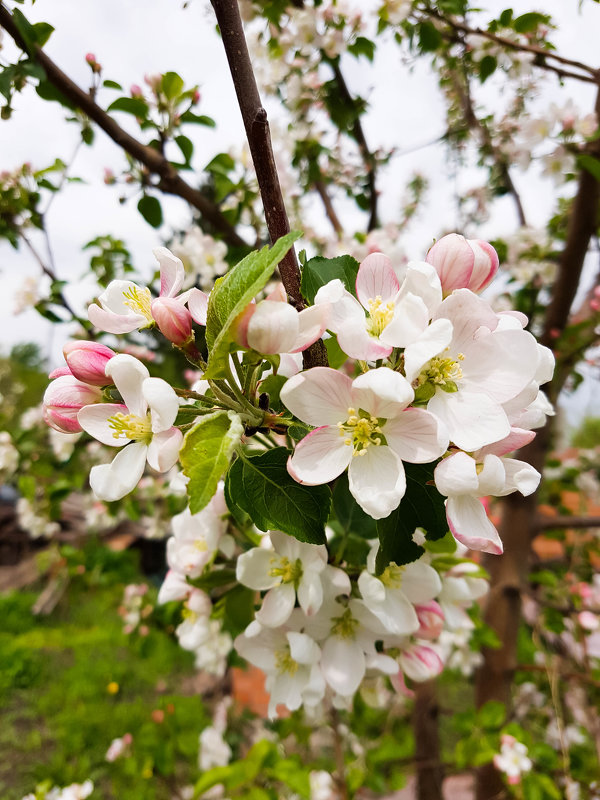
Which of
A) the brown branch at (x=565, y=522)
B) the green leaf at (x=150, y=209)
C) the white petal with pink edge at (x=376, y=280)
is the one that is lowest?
the brown branch at (x=565, y=522)

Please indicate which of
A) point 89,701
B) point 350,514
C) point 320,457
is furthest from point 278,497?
point 89,701

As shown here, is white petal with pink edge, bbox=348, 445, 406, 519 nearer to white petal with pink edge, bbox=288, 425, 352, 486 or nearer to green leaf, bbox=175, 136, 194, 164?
white petal with pink edge, bbox=288, 425, 352, 486

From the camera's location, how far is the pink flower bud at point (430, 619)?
1.97 ft

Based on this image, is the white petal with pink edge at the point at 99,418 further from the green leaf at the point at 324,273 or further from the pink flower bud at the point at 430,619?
the pink flower bud at the point at 430,619

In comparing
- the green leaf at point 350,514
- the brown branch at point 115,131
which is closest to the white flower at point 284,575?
the green leaf at point 350,514

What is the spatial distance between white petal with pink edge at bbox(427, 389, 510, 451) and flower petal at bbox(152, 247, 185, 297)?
26 centimetres

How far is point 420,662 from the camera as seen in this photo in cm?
63

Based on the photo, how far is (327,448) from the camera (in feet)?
1.36

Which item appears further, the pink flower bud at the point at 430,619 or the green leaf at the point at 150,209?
the green leaf at the point at 150,209

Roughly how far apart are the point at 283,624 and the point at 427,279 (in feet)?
1.37

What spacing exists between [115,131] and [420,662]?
1080 millimetres

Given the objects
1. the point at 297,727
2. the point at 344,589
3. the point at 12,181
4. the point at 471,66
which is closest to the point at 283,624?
the point at 344,589

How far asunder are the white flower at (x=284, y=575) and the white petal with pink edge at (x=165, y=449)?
19 centimetres

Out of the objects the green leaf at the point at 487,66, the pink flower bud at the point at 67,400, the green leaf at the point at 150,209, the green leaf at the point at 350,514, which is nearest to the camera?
the pink flower bud at the point at 67,400
